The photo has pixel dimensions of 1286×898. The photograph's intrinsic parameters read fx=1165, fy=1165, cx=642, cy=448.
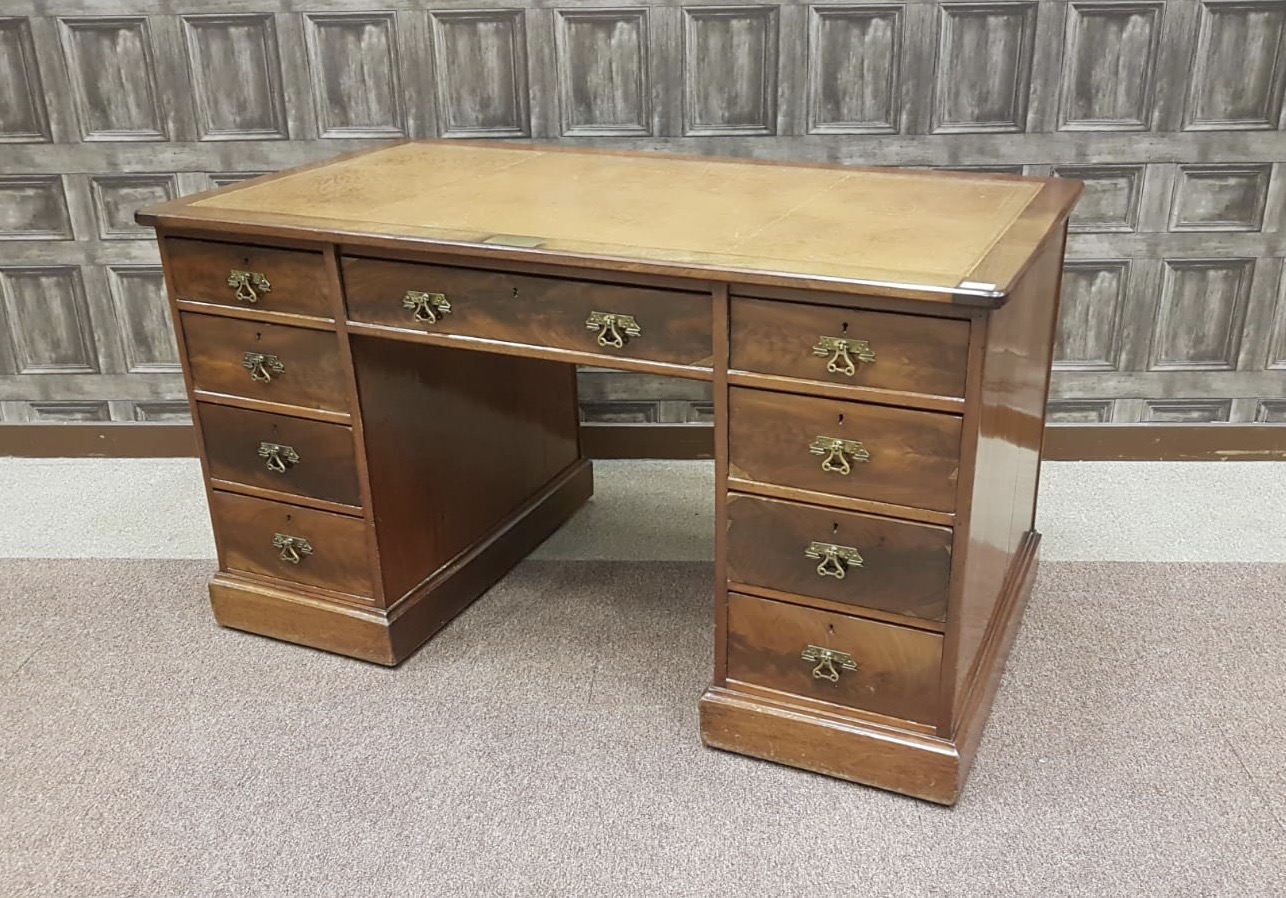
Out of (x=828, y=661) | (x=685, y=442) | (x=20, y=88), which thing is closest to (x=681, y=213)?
(x=828, y=661)

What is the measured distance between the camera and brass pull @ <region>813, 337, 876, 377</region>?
1732 millimetres

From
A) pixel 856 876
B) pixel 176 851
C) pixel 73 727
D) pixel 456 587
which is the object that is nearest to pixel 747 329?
pixel 856 876

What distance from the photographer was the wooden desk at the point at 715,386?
176 cm

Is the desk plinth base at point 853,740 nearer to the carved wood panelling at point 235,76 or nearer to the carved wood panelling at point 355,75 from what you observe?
the carved wood panelling at point 355,75

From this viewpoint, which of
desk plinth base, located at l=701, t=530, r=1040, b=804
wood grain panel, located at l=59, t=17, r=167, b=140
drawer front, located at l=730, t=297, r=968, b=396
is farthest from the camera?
wood grain panel, located at l=59, t=17, r=167, b=140

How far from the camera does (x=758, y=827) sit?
74.1 inches

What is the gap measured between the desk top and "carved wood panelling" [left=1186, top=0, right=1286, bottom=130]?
0.81 m

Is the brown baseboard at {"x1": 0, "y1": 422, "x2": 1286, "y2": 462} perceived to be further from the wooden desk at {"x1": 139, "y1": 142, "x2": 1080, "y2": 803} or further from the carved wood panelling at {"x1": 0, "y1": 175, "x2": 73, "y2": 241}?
the wooden desk at {"x1": 139, "y1": 142, "x2": 1080, "y2": 803}

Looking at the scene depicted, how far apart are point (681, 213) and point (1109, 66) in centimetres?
133

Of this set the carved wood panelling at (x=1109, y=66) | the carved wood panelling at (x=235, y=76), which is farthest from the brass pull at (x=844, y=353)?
the carved wood panelling at (x=235, y=76)

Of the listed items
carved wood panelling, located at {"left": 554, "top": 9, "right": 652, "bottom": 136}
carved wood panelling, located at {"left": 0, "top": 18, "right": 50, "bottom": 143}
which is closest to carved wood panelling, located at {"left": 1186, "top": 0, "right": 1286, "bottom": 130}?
carved wood panelling, located at {"left": 554, "top": 9, "right": 652, "bottom": 136}

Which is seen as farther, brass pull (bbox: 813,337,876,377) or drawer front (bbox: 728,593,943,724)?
drawer front (bbox: 728,593,943,724)

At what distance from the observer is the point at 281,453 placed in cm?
231

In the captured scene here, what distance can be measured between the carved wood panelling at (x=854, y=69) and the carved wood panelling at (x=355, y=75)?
40.7 inches
